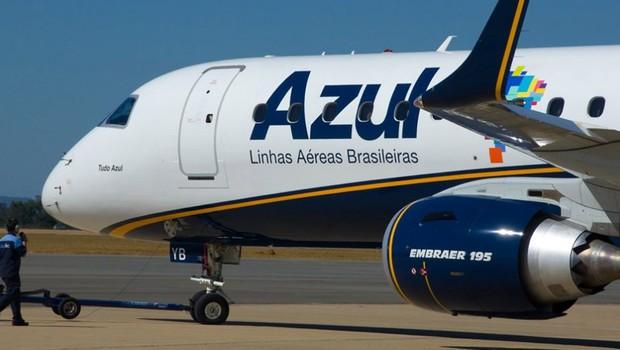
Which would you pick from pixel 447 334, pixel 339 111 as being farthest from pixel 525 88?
pixel 447 334

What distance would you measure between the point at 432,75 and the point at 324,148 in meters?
1.80

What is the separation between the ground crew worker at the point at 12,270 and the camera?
826 inches

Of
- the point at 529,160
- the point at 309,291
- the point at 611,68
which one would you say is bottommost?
the point at 309,291

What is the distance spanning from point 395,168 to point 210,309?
14.6 feet

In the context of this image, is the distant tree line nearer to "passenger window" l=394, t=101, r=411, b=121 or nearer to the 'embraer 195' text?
the 'embraer 195' text

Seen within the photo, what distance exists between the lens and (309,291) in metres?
34.1

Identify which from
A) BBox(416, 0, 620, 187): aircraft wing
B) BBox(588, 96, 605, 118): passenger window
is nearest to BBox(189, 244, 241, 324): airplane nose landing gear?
BBox(588, 96, 605, 118): passenger window

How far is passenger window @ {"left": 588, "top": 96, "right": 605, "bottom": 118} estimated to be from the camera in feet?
55.3

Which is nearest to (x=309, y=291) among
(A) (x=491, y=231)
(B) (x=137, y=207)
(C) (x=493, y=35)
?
(B) (x=137, y=207)

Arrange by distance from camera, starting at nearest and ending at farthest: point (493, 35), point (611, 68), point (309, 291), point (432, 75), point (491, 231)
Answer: point (493, 35)
point (491, 231)
point (611, 68)
point (432, 75)
point (309, 291)

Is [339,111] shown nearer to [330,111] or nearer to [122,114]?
[330,111]

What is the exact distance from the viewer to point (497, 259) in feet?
49.7

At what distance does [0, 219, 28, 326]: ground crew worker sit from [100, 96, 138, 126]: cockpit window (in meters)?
2.11

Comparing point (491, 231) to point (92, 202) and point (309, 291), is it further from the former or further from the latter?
point (309, 291)
